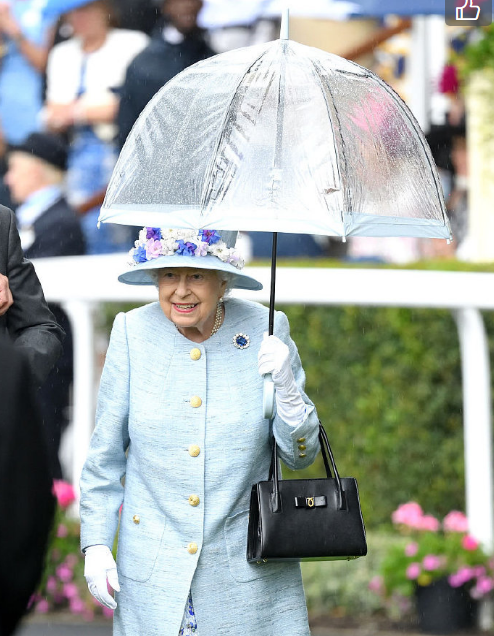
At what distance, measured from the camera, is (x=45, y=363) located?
376 cm

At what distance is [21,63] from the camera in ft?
28.1

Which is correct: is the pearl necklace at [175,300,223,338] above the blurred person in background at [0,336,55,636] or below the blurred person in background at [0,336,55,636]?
below

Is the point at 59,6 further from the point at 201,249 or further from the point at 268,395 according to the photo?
the point at 268,395

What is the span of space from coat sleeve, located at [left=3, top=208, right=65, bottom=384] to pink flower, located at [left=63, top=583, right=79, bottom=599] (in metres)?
2.80

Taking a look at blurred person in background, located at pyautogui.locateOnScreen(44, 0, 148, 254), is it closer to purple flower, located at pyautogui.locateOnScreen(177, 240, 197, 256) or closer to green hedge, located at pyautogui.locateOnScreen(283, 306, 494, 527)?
green hedge, located at pyautogui.locateOnScreen(283, 306, 494, 527)

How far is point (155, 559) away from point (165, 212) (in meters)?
0.96

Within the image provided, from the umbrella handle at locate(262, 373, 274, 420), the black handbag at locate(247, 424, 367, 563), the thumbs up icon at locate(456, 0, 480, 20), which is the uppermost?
the thumbs up icon at locate(456, 0, 480, 20)

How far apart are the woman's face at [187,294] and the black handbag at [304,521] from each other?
0.47m

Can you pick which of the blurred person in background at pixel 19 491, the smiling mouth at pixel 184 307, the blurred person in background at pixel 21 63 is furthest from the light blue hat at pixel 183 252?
the blurred person in background at pixel 21 63

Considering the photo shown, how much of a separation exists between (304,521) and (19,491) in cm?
147

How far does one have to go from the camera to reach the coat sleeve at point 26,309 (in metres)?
3.82

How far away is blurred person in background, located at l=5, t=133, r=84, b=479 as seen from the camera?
7.18 metres

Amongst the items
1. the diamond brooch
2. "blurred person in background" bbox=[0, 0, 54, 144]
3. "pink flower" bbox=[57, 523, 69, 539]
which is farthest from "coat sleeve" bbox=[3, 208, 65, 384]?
"blurred person in background" bbox=[0, 0, 54, 144]

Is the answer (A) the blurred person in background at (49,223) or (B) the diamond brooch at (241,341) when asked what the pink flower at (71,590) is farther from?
(B) the diamond brooch at (241,341)
